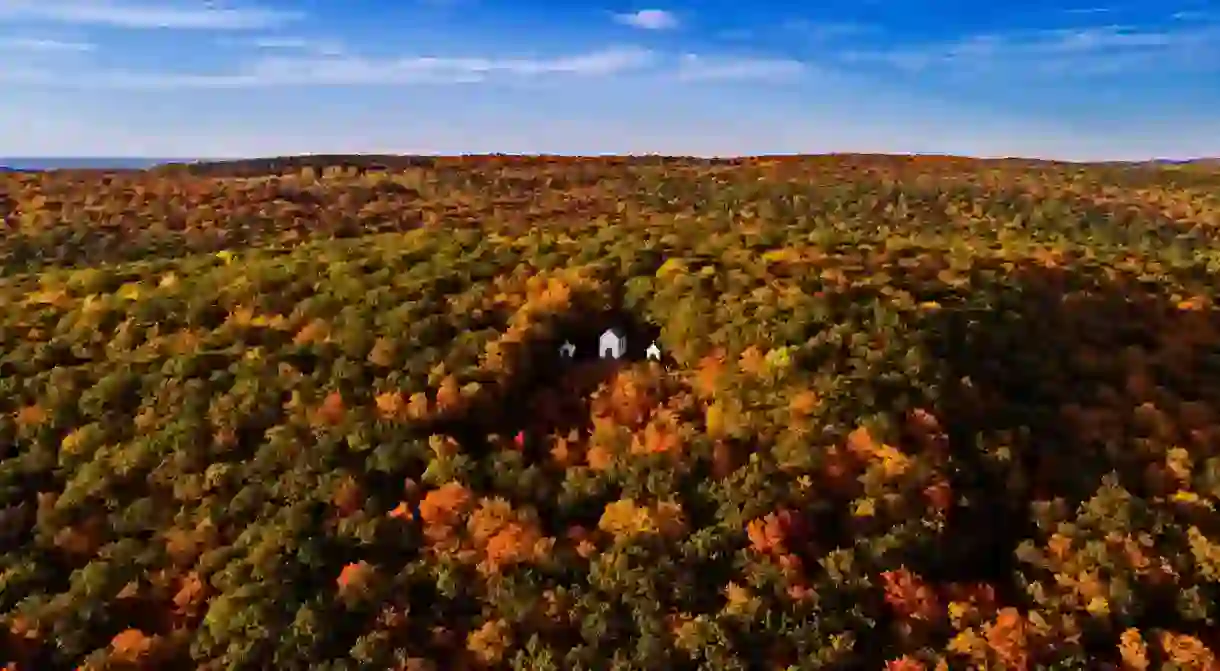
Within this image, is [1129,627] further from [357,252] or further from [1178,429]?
[357,252]

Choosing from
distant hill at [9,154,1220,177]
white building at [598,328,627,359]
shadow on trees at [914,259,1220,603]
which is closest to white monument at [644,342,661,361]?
white building at [598,328,627,359]

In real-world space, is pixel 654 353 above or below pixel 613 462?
above

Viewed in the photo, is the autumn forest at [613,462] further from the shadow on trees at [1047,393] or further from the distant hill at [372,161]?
the distant hill at [372,161]

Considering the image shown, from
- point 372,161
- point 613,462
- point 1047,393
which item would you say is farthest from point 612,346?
point 372,161

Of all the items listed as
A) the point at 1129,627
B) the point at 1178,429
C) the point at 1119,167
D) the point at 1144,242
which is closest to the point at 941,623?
the point at 1129,627

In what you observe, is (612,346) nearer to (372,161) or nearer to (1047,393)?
(1047,393)

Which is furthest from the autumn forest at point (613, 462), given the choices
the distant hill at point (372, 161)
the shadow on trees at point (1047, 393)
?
the distant hill at point (372, 161)
